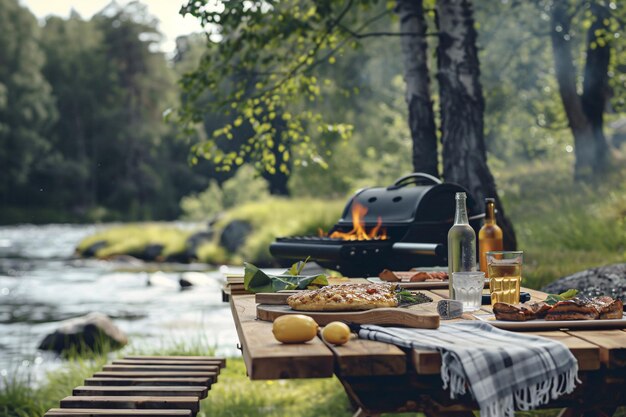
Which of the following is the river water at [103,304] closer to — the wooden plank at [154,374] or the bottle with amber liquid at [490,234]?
the wooden plank at [154,374]

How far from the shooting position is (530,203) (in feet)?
47.8

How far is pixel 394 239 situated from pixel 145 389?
2072 mm

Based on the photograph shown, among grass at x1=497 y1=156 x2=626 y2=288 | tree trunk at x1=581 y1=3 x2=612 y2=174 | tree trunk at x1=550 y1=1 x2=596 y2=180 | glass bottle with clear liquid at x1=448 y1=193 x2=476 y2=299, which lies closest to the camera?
glass bottle with clear liquid at x1=448 y1=193 x2=476 y2=299

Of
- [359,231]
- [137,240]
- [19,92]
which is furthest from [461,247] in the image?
[19,92]

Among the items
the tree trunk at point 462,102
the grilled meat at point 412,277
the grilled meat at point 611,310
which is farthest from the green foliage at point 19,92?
the grilled meat at point 611,310

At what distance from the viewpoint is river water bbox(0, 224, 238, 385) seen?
28.5 ft

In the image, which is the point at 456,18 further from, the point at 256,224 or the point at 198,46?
the point at 198,46

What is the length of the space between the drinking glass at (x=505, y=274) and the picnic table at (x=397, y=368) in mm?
451

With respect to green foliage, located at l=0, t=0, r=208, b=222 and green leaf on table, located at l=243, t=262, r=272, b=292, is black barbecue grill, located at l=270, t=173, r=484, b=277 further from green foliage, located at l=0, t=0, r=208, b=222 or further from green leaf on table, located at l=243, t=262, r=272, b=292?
green foliage, located at l=0, t=0, r=208, b=222

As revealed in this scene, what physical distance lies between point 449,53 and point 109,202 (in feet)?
136

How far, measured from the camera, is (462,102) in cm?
621

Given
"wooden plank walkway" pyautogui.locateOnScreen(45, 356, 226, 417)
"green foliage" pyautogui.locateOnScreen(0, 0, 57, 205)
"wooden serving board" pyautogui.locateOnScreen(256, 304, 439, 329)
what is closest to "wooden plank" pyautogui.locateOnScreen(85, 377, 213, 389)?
"wooden plank walkway" pyautogui.locateOnScreen(45, 356, 226, 417)

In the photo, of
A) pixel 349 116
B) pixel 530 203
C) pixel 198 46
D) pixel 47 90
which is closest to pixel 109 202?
pixel 47 90

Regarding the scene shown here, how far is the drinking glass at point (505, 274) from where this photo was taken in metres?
2.64
